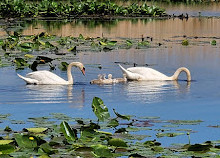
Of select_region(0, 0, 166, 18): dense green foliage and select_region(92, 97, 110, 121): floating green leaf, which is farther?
select_region(0, 0, 166, 18): dense green foliage

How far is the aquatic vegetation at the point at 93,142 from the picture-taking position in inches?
310

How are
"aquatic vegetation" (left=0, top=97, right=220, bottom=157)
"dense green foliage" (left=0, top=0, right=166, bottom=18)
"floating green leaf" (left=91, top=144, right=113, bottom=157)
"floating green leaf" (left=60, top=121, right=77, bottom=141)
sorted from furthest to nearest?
"dense green foliage" (left=0, top=0, right=166, bottom=18) → "floating green leaf" (left=60, top=121, right=77, bottom=141) → "aquatic vegetation" (left=0, top=97, right=220, bottom=157) → "floating green leaf" (left=91, top=144, right=113, bottom=157)

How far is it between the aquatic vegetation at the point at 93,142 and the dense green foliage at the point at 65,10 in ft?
88.6

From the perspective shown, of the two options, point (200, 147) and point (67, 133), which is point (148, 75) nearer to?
point (67, 133)

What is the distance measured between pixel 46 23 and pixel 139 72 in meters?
18.8

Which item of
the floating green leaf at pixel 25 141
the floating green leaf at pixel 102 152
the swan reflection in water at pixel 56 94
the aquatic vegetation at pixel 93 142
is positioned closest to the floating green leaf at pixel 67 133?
the aquatic vegetation at pixel 93 142

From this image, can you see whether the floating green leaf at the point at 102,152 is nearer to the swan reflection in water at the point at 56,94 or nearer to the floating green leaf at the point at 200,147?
the floating green leaf at the point at 200,147

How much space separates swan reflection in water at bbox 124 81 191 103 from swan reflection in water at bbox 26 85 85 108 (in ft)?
3.24

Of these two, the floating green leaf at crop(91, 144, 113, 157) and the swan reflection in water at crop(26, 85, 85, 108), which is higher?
the swan reflection in water at crop(26, 85, 85, 108)

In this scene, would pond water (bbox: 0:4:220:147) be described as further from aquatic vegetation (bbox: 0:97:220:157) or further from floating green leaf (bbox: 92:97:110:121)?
floating green leaf (bbox: 92:97:110:121)

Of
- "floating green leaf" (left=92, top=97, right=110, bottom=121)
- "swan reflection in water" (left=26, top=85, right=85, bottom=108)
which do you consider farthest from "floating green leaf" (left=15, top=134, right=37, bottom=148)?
"swan reflection in water" (left=26, top=85, right=85, bottom=108)

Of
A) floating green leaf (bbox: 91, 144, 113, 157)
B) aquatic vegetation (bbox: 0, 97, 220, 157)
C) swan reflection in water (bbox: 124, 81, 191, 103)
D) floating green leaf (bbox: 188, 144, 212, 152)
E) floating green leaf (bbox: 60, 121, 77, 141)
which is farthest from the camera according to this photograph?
swan reflection in water (bbox: 124, 81, 191, 103)

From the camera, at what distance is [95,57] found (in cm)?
1942

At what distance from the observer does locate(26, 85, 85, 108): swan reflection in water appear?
12.4 meters
